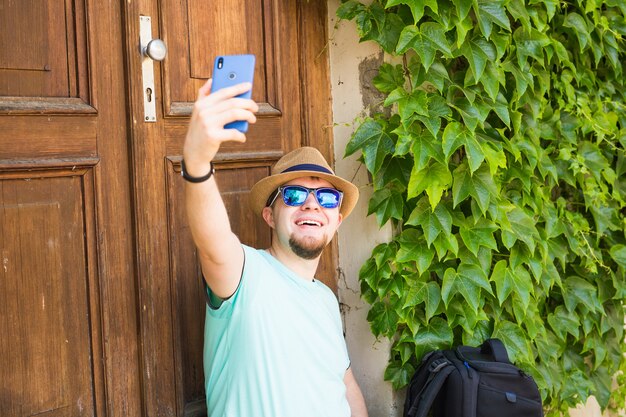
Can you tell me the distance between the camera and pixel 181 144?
7.15 feet

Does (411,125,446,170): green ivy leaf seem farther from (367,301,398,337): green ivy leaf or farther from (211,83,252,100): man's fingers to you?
(211,83,252,100): man's fingers

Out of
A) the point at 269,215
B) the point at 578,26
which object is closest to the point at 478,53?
the point at 578,26

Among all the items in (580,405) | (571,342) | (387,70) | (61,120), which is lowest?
(580,405)

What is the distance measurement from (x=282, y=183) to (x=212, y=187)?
644 mm

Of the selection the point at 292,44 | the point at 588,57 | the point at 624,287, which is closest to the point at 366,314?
the point at 292,44

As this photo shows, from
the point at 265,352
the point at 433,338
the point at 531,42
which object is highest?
the point at 531,42

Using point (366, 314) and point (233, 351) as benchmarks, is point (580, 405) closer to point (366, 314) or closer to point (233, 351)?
point (366, 314)

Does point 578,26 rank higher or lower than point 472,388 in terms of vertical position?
higher

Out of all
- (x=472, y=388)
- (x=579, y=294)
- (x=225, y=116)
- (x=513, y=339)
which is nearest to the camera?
(x=225, y=116)

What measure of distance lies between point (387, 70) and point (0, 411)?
1.64 m

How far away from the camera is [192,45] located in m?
2.23

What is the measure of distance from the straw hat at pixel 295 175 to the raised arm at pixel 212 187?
14.8 inches

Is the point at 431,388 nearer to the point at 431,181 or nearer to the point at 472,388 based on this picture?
the point at 472,388

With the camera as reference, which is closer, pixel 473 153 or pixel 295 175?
pixel 295 175
